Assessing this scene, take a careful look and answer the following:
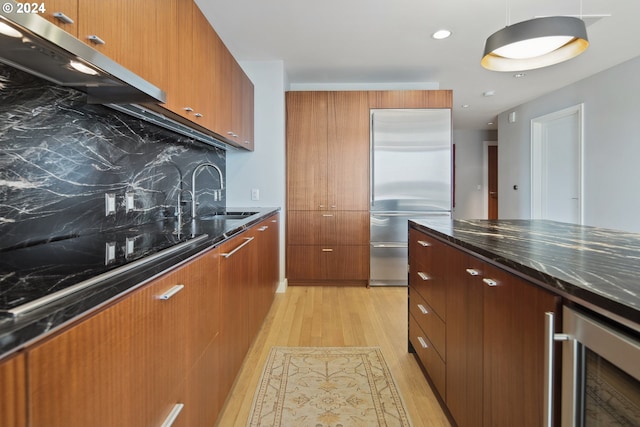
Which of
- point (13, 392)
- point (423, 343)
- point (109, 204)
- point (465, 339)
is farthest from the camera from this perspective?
point (423, 343)

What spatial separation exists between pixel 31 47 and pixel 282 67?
2.81 metres

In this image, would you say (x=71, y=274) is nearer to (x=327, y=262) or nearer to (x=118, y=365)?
(x=118, y=365)

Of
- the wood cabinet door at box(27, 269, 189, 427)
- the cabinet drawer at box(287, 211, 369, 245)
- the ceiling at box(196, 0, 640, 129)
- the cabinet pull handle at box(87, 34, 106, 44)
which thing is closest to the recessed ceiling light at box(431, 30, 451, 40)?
the ceiling at box(196, 0, 640, 129)

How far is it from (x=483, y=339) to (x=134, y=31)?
5.67 feet

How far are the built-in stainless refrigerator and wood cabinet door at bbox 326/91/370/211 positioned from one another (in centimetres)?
10

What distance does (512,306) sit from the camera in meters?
0.91

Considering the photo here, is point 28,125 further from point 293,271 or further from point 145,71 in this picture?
point 293,271

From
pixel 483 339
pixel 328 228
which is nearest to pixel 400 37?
pixel 328 228

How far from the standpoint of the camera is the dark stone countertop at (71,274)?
0.49m

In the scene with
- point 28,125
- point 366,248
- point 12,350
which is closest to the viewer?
point 12,350

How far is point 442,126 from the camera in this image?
3.56m

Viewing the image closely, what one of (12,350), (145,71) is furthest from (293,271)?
(12,350)

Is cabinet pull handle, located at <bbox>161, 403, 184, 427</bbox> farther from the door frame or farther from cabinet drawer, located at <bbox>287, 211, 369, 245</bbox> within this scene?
the door frame

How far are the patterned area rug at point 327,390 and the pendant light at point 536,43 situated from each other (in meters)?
1.84
